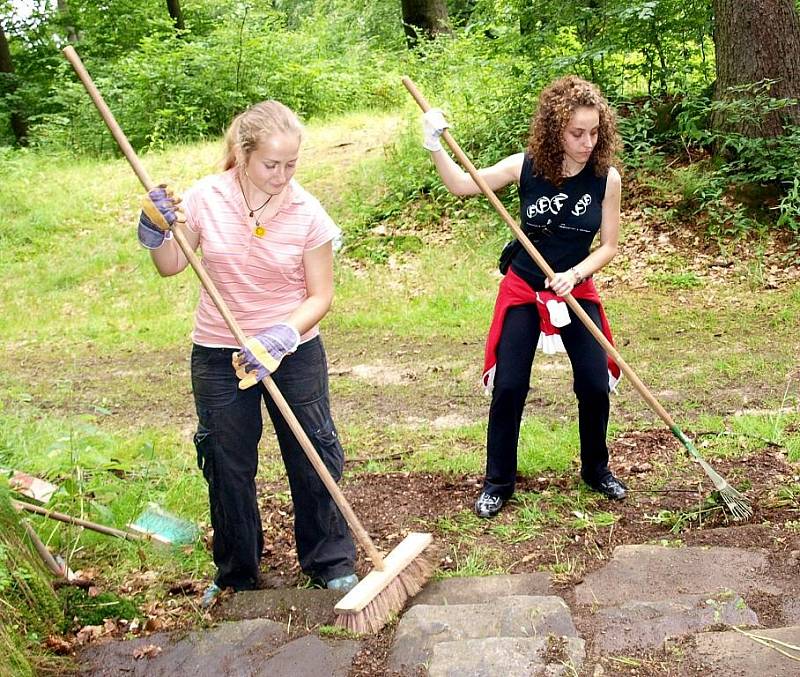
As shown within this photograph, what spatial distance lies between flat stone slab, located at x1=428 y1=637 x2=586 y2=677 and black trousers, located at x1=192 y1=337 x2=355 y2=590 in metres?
1.10

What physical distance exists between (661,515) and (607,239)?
124 centimetres

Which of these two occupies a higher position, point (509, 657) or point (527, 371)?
point (527, 371)

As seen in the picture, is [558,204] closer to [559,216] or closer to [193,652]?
[559,216]

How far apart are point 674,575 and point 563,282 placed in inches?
50.4

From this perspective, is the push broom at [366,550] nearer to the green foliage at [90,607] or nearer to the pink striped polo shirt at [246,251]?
the pink striped polo shirt at [246,251]

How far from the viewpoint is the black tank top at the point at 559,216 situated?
394 cm

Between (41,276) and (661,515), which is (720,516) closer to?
(661,515)

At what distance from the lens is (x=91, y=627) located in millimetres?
3301

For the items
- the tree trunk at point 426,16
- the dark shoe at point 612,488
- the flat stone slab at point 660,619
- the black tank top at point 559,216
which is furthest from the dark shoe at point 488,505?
the tree trunk at point 426,16

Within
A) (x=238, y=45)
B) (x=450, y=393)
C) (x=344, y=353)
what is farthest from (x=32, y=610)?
(x=238, y=45)

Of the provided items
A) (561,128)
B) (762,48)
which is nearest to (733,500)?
(561,128)

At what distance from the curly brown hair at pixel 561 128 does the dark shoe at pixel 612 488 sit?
1446mm

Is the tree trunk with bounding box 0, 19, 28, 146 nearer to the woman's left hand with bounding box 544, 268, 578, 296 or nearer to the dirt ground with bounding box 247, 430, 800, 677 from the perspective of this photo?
the dirt ground with bounding box 247, 430, 800, 677

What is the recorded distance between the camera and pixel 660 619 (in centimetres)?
266
